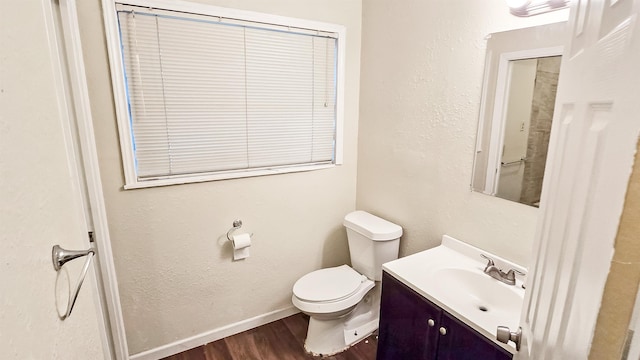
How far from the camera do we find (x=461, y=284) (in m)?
1.53

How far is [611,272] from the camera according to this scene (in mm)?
389

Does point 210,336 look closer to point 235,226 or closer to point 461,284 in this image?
point 235,226

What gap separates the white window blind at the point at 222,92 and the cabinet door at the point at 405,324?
107 cm

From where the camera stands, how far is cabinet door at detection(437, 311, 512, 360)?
1104 mm

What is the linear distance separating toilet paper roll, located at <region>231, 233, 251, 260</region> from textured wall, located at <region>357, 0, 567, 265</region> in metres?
0.90

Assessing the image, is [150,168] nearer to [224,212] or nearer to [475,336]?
[224,212]

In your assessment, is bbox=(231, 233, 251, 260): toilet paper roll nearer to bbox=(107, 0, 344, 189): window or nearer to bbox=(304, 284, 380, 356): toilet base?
bbox=(107, 0, 344, 189): window

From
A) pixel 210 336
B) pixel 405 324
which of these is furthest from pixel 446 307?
pixel 210 336

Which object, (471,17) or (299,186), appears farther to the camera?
(299,186)

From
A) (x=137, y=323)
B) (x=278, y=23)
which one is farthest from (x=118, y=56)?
(x=137, y=323)

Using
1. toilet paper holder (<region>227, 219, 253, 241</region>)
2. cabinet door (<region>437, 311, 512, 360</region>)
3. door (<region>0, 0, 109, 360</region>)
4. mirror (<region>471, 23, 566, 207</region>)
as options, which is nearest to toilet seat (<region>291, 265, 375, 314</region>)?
toilet paper holder (<region>227, 219, 253, 241</region>)

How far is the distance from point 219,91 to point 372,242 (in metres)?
1.28

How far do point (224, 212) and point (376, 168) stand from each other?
106 cm

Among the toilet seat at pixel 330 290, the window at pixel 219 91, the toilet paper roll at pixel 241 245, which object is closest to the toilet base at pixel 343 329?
the toilet seat at pixel 330 290
